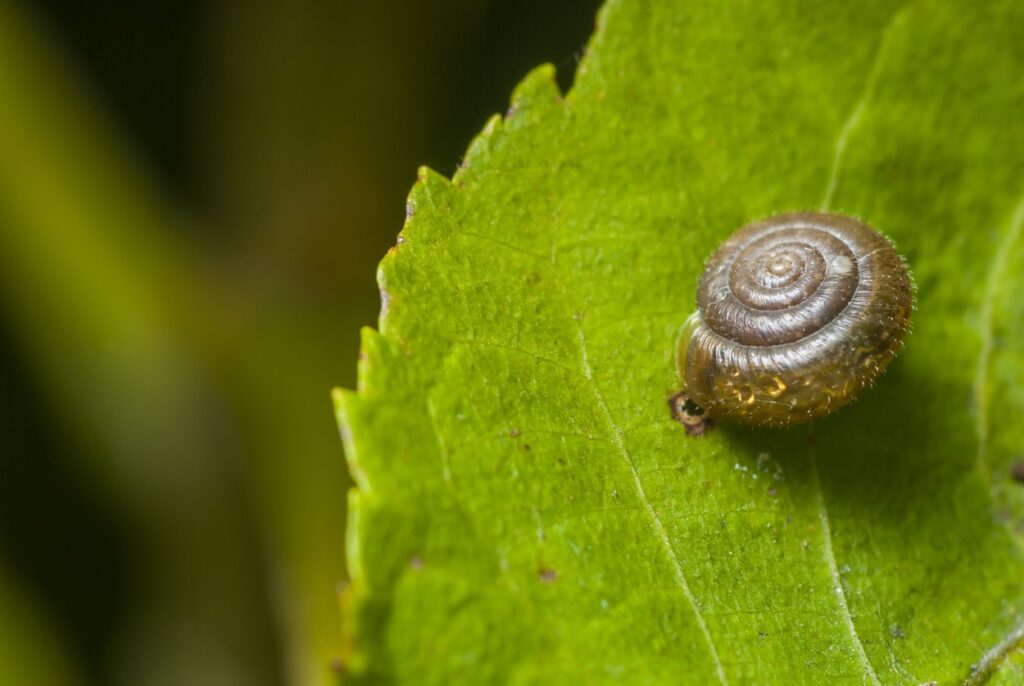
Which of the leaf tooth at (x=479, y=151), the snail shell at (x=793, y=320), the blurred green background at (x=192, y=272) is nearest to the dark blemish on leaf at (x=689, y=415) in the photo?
the snail shell at (x=793, y=320)

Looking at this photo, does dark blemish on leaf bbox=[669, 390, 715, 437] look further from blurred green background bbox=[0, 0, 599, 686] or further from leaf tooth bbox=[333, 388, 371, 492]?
blurred green background bbox=[0, 0, 599, 686]

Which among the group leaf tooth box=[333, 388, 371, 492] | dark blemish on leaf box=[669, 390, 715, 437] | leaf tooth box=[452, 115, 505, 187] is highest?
leaf tooth box=[452, 115, 505, 187]

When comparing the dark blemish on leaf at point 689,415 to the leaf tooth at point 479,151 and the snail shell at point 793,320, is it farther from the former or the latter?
the leaf tooth at point 479,151

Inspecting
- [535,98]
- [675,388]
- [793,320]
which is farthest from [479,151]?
[793,320]

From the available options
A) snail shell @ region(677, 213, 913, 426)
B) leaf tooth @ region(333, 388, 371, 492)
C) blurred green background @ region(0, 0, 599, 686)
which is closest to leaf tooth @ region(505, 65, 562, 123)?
snail shell @ region(677, 213, 913, 426)

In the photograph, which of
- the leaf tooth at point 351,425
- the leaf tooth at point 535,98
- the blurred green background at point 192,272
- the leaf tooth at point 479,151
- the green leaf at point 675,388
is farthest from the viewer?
the blurred green background at point 192,272
